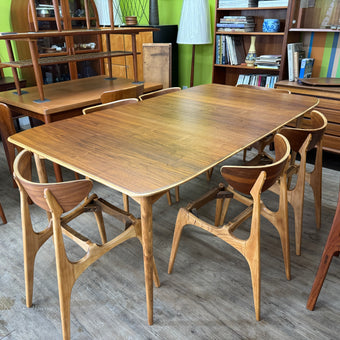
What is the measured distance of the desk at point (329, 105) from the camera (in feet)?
9.21

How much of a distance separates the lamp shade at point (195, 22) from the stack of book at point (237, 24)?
0.64ft

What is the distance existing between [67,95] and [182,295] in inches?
72.5

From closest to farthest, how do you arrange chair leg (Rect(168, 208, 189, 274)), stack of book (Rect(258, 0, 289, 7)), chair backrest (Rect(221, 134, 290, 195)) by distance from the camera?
1. chair backrest (Rect(221, 134, 290, 195))
2. chair leg (Rect(168, 208, 189, 274))
3. stack of book (Rect(258, 0, 289, 7))

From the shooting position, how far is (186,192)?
2.52 meters

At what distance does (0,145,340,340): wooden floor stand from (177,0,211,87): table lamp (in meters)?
2.50

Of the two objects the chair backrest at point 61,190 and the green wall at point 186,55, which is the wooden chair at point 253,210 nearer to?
the chair backrest at point 61,190

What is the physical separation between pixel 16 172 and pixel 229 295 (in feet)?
3.76

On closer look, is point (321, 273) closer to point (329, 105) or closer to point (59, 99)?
point (329, 105)

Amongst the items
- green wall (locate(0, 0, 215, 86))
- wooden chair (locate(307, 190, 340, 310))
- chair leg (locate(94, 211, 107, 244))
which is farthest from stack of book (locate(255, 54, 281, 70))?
chair leg (locate(94, 211, 107, 244))

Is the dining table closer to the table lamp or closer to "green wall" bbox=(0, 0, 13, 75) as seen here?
the table lamp

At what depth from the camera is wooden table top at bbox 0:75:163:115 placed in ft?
7.42

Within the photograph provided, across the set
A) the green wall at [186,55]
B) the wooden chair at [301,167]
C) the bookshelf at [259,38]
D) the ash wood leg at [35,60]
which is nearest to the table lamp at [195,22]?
the bookshelf at [259,38]

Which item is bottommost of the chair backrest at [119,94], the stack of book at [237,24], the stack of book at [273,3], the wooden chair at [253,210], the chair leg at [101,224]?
the chair leg at [101,224]

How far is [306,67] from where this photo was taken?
10.3ft
